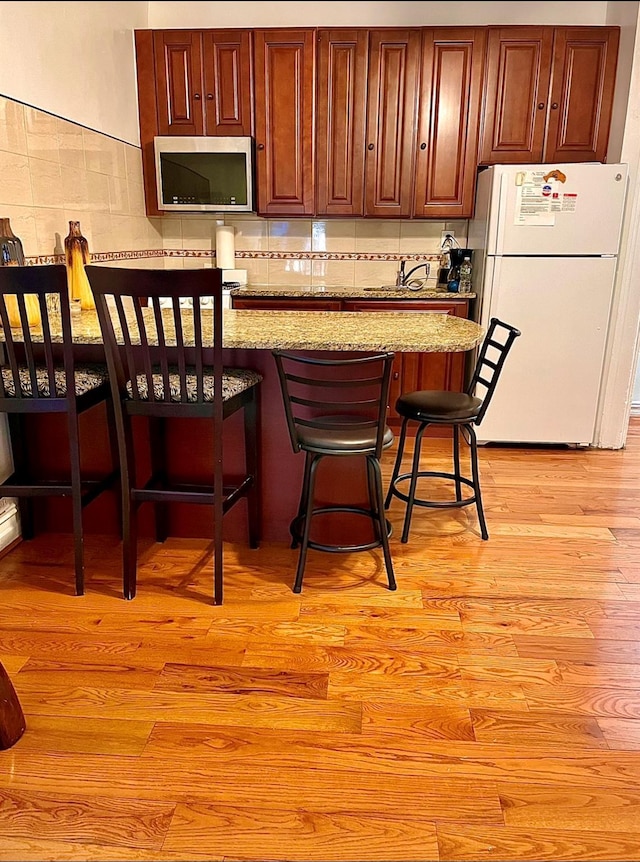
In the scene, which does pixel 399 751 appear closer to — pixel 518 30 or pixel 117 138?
pixel 117 138

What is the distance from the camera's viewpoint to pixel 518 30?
12.2 feet

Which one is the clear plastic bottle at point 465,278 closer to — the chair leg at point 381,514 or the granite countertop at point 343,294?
the granite countertop at point 343,294

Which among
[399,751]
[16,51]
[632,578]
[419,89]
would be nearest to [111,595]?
[399,751]

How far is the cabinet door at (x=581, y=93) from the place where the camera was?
3.70m

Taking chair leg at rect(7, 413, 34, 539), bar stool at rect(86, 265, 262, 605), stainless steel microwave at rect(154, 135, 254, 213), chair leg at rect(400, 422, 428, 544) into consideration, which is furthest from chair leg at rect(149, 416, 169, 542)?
stainless steel microwave at rect(154, 135, 254, 213)

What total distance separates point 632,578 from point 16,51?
10.4 ft

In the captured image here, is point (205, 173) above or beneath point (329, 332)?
above

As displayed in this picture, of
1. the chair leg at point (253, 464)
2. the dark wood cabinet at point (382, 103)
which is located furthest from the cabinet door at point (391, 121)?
the chair leg at point (253, 464)

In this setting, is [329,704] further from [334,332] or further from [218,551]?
[334,332]

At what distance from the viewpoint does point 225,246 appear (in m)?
4.32

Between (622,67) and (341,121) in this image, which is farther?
(341,121)

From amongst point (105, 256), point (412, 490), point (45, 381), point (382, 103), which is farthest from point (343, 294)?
point (45, 381)

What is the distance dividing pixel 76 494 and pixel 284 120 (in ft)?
9.20

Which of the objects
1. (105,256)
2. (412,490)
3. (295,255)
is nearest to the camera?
(412,490)
